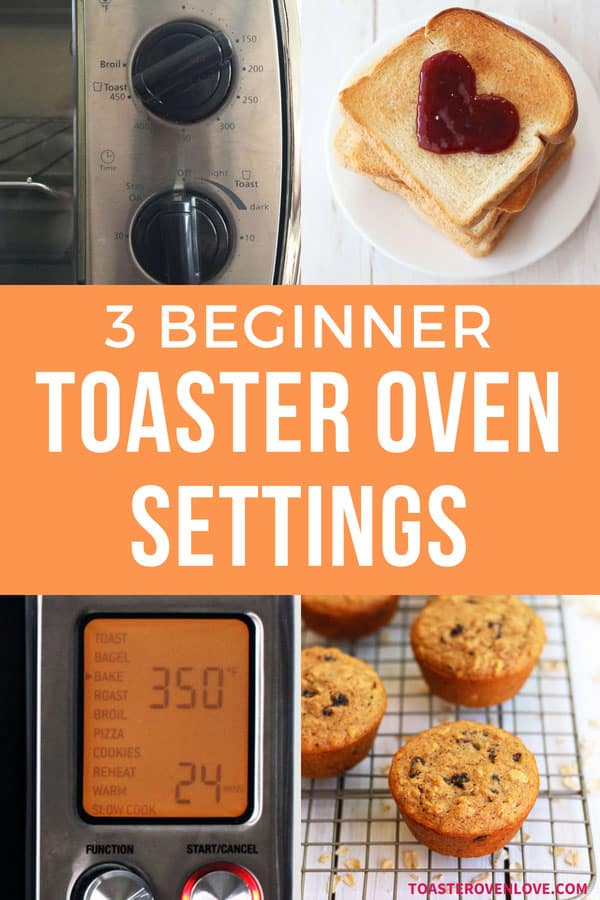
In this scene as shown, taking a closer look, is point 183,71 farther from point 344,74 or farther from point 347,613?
point 347,613

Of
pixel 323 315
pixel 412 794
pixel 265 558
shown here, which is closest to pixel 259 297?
pixel 323 315

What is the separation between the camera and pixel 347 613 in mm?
1181

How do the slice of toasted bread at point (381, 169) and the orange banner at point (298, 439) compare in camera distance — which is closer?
the orange banner at point (298, 439)

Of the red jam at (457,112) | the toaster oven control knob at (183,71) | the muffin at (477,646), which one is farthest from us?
the muffin at (477,646)

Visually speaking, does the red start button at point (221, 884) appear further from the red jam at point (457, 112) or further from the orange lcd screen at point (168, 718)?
the red jam at point (457, 112)

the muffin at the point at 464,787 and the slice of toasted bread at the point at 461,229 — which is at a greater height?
the slice of toasted bread at the point at 461,229

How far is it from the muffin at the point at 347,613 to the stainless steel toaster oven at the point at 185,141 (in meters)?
0.67

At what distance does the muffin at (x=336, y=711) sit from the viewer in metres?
0.92

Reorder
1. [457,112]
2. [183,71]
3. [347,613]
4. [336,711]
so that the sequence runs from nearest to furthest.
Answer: [183,71], [457,112], [336,711], [347,613]

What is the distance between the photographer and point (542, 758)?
3.26 ft

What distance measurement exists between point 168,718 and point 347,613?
0.61 m

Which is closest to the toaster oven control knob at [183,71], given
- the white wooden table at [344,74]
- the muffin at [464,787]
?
the white wooden table at [344,74]

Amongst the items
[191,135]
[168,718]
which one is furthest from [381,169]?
[168,718]

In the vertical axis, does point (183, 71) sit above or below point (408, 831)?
above
